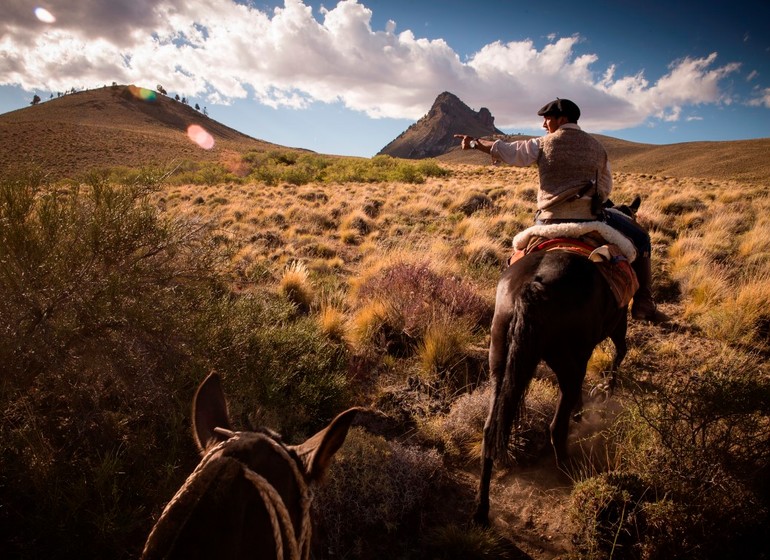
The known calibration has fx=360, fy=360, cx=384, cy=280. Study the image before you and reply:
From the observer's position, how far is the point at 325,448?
117 cm

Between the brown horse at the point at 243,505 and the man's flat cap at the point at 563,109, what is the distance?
11.1ft

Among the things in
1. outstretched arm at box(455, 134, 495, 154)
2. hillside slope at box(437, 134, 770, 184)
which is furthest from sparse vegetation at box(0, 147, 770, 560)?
hillside slope at box(437, 134, 770, 184)

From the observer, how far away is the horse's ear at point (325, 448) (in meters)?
1.14

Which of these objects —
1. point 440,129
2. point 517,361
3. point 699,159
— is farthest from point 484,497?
point 440,129

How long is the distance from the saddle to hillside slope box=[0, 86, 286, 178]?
4.25 meters

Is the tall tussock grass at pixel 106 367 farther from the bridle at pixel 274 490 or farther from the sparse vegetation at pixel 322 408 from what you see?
the bridle at pixel 274 490

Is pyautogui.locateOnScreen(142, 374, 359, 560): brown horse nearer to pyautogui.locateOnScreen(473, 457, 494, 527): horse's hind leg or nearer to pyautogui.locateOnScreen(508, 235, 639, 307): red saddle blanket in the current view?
pyautogui.locateOnScreen(473, 457, 494, 527): horse's hind leg

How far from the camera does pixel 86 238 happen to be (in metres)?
2.89

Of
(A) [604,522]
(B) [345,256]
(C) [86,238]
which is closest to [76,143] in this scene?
(B) [345,256]

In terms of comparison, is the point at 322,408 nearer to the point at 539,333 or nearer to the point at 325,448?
the point at 539,333

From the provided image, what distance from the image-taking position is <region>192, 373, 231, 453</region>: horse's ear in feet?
4.33

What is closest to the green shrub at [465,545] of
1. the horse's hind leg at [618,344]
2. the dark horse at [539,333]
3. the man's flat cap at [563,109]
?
the dark horse at [539,333]

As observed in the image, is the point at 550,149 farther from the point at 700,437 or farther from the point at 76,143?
the point at 76,143

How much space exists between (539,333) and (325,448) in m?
1.65
